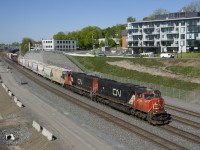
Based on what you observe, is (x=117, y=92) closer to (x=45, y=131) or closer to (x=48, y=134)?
(x=45, y=131)

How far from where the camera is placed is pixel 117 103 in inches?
1393

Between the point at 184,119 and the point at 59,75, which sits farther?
the point at 59,75

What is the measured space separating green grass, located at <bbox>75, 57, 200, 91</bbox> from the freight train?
19.4 meters

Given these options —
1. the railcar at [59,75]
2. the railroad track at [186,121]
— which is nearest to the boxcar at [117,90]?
the railroad track at [186,121]

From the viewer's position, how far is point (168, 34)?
11494cm

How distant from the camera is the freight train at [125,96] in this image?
97.6ft

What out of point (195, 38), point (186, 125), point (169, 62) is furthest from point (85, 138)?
point (195, 38)

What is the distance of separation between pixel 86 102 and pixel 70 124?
12579 mm

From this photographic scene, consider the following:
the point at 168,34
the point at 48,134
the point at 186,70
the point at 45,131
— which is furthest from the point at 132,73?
the point at 48,134

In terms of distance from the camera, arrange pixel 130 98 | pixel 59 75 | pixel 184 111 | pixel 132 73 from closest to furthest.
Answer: pixel 130 98, pixel 184 111, pixel 59 75, pixel 132 73

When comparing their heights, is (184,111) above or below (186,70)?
below

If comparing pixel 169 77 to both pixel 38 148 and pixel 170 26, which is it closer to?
pixel 38 148

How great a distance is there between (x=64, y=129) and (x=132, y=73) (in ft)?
152

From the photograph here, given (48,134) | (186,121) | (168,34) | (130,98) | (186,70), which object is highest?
(168,34)
